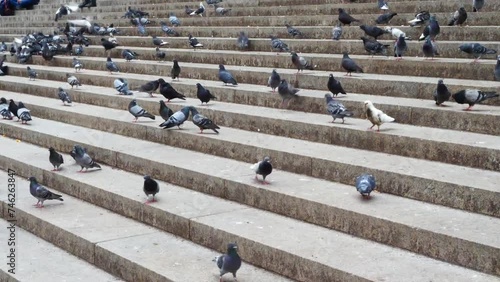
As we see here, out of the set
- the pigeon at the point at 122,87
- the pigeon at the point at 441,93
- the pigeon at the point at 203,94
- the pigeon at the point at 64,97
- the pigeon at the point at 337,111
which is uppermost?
the pigeon at the point at 441,93

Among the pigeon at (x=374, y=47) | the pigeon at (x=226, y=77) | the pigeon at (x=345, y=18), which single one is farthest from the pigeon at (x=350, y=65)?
the pigeon at (x=345, y=18)

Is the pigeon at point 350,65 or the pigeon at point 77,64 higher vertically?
the pigeon at point 350,65

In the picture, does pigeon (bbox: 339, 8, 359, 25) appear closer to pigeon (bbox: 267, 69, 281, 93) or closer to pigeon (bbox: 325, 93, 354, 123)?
pigeon (bbox: 267, 69, 281, 93)

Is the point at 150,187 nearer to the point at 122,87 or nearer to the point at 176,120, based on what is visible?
the point at 176,120

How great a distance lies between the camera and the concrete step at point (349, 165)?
559cm

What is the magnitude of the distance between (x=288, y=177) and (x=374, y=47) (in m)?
3.61

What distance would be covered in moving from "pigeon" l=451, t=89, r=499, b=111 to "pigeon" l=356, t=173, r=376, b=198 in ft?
6.03

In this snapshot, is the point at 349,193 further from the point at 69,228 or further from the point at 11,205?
the point at 11,205

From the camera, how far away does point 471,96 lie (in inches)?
281

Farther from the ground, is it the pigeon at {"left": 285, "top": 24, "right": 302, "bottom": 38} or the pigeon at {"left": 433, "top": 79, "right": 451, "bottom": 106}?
the pigeon at {"left": 285, "top": 24, "right": 302, "bottom": 38}

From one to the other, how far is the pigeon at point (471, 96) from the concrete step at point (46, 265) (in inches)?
156

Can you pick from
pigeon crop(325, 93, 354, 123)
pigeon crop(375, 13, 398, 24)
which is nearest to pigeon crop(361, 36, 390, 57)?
pigeon crop(375, 13, 398, 24)

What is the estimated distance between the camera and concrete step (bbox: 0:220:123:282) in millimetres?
5789

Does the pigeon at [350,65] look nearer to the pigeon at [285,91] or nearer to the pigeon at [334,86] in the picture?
the pigeon at [334,86]
